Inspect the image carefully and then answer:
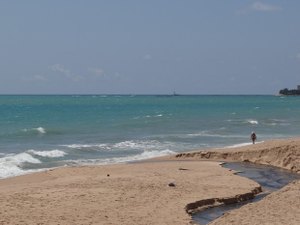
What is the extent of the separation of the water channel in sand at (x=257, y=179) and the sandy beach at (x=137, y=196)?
0.37m

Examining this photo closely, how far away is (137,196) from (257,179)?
667cm

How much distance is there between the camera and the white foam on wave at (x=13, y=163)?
26.0m

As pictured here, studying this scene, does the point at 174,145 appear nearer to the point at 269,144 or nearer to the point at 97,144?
the point at 97,144

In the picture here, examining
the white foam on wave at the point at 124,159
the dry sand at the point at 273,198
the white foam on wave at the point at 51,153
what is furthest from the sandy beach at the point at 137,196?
the white foam on wave at the point at 51,153

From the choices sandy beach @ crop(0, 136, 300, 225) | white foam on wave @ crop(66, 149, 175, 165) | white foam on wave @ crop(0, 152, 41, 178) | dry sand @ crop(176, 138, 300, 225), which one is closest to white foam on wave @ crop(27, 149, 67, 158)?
white foam on wave @ crop(0, 152, 41, 178)

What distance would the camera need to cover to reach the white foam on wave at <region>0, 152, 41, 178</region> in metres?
26.0

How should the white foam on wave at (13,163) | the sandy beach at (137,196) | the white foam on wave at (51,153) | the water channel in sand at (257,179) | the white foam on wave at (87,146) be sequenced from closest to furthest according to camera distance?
the sandy beach at (137,196) → the water channel in sand at (257,179) → the white foam on wave at (13,163) → the white foam on wave at (51,153) → the white foam on wave at (87,146)

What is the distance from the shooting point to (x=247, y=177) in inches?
882

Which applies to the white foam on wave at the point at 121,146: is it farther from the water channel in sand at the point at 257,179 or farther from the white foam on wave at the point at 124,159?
the water channel in sand at the point at 257,179

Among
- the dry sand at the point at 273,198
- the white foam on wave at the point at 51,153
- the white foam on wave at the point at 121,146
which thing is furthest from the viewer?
the white foam on wave at the point at 121,146

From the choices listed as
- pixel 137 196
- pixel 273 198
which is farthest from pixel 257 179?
pixel 137 196

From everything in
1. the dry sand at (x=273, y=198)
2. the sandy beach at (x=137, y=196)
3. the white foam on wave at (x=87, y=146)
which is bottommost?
the white foam on wave at (x=87, y=146)

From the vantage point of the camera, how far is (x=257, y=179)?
22000 millimetres

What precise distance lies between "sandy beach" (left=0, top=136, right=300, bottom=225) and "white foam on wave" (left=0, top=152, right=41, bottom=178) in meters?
2.86
